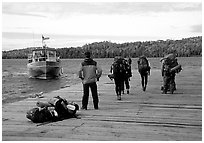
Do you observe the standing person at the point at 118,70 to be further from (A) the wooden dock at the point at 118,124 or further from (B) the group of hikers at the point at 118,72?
Answer: (A) the wooden dock at the point at 118,124

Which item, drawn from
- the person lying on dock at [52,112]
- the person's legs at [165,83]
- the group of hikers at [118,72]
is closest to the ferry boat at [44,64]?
the person's legs at [165,83]

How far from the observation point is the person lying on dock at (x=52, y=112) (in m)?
7.56

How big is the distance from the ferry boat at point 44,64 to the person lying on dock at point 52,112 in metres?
35.5

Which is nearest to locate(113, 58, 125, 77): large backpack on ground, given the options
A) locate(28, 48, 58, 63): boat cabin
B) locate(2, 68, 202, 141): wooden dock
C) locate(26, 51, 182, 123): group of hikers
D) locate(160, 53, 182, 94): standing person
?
locate(26, 51, 182, 123): group of hikers

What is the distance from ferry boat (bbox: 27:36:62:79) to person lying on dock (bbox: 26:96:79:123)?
35.5m

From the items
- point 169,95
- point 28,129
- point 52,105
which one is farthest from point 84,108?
point 169,95

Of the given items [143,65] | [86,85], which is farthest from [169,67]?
[86,85]

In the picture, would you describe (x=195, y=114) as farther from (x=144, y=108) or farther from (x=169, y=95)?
(x=169, y=95)

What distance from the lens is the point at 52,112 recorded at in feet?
25.6

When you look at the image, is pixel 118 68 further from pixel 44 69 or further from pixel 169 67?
pixel 44 69

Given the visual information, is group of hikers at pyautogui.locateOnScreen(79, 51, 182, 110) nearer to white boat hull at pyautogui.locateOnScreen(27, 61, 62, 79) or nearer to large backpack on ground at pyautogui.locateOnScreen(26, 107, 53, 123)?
large backpack on ground at pyautogui.locateOnScreen(26, 107, 53, 123)

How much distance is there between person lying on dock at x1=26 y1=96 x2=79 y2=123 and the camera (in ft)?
24.8

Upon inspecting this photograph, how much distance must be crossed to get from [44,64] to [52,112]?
3619 centimetres

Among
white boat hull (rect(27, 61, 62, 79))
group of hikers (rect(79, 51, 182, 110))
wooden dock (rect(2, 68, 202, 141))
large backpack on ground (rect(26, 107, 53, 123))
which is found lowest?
white boat hull (rect(27, 61, 62, 79))
